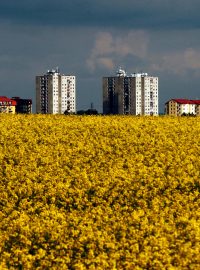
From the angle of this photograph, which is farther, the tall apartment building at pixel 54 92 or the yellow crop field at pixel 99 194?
the tall apartment building at pixel 54 92

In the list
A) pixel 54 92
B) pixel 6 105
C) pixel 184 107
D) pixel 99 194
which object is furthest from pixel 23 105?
pixel 99 194

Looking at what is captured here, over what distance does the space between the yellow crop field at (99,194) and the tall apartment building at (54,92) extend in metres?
97.6

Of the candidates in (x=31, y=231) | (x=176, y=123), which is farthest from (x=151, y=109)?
(x=31, y=231)

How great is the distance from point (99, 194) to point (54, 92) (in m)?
113

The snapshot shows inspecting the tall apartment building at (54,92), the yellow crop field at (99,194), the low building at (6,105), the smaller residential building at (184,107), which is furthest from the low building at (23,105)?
the yellow crop field at (99,194)

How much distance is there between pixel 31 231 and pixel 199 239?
13.3 feet

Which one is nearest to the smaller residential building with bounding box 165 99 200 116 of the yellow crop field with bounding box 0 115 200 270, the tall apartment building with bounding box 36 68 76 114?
the tall apartment building with bounding box 36 68 76 114

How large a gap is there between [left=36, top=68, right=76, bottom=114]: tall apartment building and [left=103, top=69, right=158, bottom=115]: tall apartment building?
655 centimetres

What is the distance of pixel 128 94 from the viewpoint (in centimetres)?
13238

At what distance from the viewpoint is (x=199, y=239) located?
48.0 ft

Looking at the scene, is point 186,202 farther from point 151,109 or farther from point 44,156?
point 151,109

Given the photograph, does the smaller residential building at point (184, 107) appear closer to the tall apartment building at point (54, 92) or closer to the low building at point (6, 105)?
the tall apartment building at point (54, 92)

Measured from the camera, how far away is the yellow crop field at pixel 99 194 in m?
14.5

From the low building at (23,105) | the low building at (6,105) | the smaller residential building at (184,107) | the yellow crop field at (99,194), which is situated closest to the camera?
the yellow crop field at (99,194)
